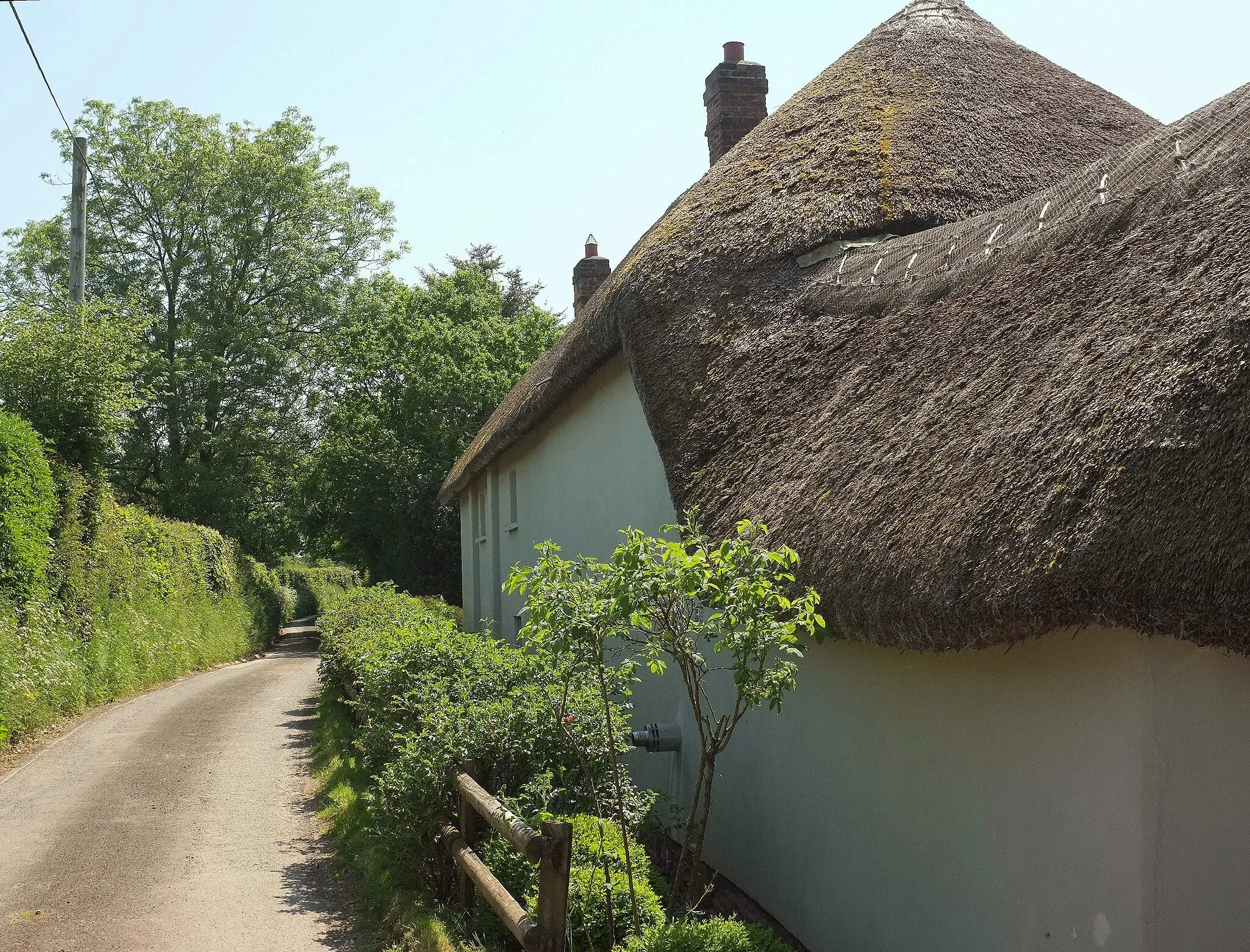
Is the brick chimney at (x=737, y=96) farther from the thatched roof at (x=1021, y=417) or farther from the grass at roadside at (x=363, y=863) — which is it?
the grass at roadside at (x=363, y=863)

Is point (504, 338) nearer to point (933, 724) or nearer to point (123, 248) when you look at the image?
point (123, 248)

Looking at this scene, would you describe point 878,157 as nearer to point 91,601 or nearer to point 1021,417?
point 1021,417

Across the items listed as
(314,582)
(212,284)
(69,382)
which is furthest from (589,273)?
(314,582)

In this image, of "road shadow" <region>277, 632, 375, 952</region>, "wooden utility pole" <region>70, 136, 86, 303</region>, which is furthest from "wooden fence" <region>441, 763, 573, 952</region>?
"wooden utility pole" <region>70, 136, 86, 303</region>

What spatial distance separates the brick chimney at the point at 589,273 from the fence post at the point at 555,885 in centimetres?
1322

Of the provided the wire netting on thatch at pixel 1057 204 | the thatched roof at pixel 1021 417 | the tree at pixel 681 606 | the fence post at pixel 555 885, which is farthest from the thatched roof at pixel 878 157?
the fence post at pixel 555 885

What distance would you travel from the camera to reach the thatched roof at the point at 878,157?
7.64 m

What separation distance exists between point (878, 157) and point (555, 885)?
5731 millimetres

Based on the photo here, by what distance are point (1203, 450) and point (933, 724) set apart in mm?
1819

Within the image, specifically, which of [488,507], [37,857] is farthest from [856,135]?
[488,507]

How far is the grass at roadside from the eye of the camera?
19.5 ft

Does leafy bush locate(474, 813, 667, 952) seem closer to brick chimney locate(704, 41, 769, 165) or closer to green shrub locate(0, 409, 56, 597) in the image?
brick chimney locate(704, 41, 769, 165)

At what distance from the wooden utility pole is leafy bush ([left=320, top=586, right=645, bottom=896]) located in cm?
1208

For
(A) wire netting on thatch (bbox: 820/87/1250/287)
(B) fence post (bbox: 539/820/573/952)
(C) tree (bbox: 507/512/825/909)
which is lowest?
→ (B) fence post (bbox: 539/820/573/952)
